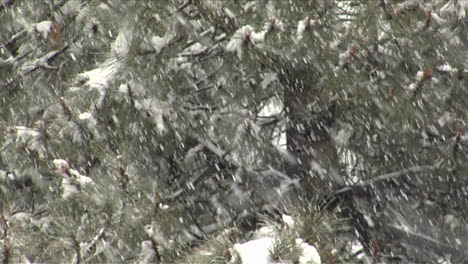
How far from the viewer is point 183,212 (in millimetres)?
3914

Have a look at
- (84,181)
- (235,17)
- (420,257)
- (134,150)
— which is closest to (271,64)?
(235,17)

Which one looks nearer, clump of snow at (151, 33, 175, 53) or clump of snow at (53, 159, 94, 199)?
clump of snow at (53, 159, 94, 199)

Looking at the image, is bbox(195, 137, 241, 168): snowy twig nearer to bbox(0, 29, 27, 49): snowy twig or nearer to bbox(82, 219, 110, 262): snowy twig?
bbox(82, 219, 110, 262): snowy twig

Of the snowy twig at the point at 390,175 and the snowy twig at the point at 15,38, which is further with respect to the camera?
the snowy twig at the point at 15,38

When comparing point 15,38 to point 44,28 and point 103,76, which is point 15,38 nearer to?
point 44,28

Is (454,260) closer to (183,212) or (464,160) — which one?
(464,160)

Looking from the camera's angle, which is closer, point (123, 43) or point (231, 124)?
point (123, 43)

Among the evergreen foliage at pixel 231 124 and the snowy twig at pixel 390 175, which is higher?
the evergreen foliage at pixel 231 124

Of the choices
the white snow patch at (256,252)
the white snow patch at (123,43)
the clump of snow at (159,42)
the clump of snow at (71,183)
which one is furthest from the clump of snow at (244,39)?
the white snow patch at (256,252)

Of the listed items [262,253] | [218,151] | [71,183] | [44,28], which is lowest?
[218,151]

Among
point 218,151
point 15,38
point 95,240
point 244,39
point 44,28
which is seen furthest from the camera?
point 15,38

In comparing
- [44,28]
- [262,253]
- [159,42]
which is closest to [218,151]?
[159,42]

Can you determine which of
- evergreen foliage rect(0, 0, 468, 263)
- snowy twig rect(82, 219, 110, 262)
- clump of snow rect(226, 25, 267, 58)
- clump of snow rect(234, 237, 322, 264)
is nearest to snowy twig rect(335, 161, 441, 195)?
evergreen foliage rect(0, 0, 468, 263)

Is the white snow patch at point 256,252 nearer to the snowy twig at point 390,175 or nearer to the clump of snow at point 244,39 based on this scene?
the clump of snow at point 244,39
